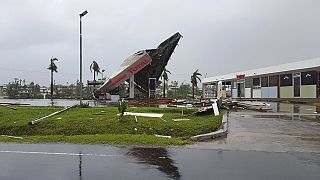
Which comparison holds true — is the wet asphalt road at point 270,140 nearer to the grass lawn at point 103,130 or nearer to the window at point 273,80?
the grass lawn at point 103,130

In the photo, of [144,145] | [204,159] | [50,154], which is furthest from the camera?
[144,145]

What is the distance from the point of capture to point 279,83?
55375 mm

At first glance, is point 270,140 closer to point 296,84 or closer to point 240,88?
point 296,84

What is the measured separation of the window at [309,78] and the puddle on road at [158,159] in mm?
41746

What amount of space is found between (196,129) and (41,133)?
268 inches

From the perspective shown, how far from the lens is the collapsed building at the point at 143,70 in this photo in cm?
4077

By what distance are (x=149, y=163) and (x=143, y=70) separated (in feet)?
118

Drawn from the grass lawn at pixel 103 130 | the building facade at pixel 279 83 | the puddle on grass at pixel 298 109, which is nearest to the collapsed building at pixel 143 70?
the building facade at pixel 279 83

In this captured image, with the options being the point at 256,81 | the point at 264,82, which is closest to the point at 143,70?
the point at 264,82

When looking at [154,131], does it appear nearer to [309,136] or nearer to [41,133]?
[41,133]

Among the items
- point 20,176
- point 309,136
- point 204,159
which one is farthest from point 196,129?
point 20,176

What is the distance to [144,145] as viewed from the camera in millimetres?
11180

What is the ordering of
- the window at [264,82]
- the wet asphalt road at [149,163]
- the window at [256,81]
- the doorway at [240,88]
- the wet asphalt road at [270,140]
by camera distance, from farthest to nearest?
the doorway at [240,88] < the window at [256,81] < the window at [264,82] < the wet asphalt road at [270,140] < the wet asphalt road at [149,163]

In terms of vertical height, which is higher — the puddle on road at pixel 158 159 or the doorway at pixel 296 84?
the doorway at pixel 296 84
